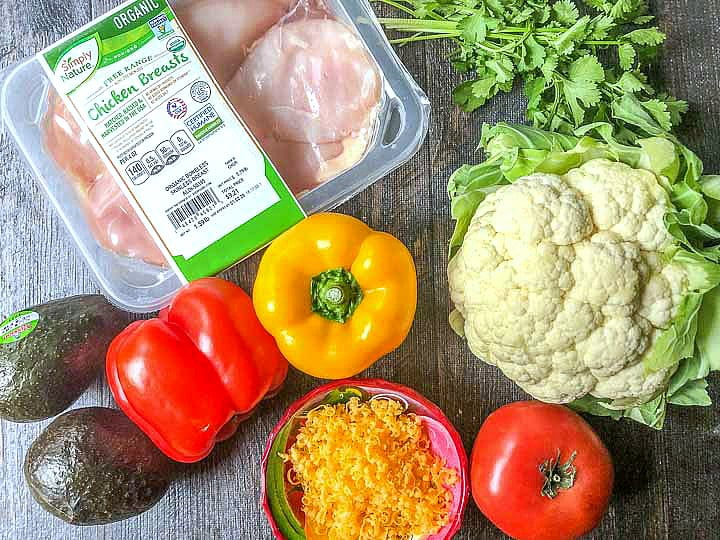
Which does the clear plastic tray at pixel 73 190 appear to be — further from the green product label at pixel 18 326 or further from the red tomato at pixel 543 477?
the red tomato at pixel 543 477

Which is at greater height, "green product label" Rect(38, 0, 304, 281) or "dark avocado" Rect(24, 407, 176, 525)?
"green product label" Rect(38, 0, 304, 281)

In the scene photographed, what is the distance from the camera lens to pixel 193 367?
3.58ft

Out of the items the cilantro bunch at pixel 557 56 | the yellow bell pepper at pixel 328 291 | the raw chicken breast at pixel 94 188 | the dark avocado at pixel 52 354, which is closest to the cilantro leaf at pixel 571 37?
the cilantro bunch at pixel 557 56

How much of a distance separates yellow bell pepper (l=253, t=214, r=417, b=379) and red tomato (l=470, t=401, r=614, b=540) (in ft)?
0.84

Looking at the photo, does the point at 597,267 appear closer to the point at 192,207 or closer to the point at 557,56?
the point at 557,56

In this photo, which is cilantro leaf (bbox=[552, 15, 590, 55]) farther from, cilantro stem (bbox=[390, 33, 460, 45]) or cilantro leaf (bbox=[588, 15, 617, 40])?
cilantro stem (bbox=[390, 33, 460, 45])

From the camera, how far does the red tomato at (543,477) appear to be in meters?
1.08

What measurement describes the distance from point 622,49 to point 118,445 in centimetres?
106

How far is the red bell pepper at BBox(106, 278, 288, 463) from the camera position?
3.54ft

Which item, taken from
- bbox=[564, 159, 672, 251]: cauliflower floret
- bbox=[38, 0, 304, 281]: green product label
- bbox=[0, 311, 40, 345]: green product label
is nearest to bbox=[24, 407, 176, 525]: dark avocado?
bbox=[0, 311, 40, 345]: green product label

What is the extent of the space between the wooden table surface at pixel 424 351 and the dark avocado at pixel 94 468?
12cm

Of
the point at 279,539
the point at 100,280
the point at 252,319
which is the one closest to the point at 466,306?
the point at 252,319

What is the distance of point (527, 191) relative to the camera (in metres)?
0.98

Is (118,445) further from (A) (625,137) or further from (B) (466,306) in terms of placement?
(A) (625,137)
